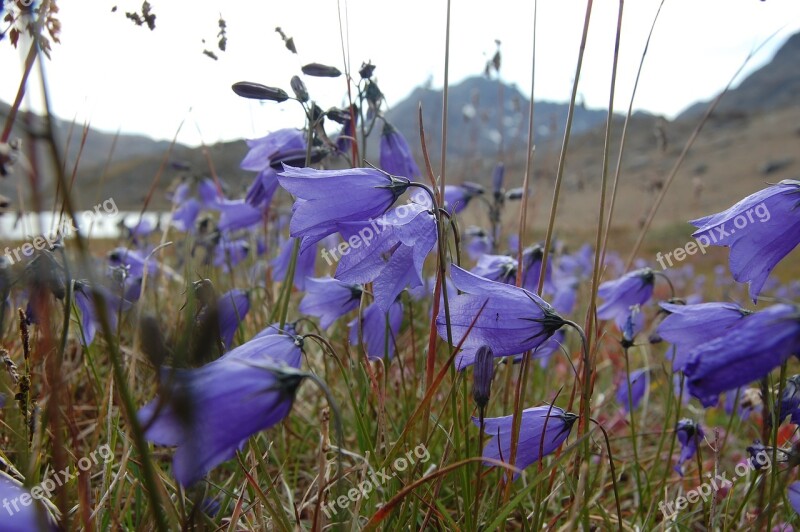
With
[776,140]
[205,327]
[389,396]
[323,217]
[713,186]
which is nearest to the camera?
[205,327]

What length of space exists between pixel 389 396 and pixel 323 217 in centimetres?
125

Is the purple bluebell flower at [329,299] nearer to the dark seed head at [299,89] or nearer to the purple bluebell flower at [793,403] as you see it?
the dark seed head at [299,89]

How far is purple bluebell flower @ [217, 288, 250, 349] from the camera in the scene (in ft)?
5.63

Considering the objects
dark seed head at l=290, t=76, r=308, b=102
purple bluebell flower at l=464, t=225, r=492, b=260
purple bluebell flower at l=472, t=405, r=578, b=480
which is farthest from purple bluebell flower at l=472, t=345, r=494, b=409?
purple bluebell flower at l=464, t=225, r=492, b=260

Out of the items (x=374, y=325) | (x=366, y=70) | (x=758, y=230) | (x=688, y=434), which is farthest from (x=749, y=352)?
(x=366, y=70)

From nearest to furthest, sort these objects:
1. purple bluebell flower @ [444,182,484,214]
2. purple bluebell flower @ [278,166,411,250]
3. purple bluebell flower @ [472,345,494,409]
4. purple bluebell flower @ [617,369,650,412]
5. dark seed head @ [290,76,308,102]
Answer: purple bluebell flower @ [472,345,494,409] < purple bluebell flower @ [278,166,411,250] < dark seed head @ [290,76,308,102] < purple bluebell flower @ [617,369,650,412] < purple bluebell flower @ [444,182,484,214]

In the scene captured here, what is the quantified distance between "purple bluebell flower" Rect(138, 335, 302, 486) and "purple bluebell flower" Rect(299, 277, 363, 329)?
1.19m

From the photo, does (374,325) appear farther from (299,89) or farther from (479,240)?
(479,240)

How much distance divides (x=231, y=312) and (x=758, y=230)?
1571 mm

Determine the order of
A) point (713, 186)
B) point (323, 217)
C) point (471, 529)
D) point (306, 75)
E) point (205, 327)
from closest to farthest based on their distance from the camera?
point (205, 327) → point (471, 529) → point (323, 217) → point (306, 75) → point (713, 186)

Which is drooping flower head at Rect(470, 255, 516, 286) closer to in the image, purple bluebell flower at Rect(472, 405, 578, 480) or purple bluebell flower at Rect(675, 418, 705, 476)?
purple bluebell flower at Rect(472, 405, 578, 480)

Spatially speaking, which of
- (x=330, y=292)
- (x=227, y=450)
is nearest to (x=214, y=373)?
(x=227, y=450)

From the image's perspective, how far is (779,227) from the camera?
1366 millimetres

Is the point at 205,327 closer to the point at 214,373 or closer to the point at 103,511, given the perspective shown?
the point at 214,373
